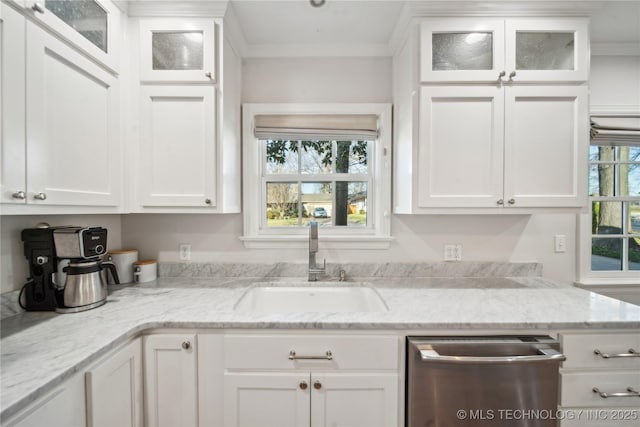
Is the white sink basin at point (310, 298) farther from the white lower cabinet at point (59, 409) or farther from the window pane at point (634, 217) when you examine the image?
the window pane at point (634, 217)

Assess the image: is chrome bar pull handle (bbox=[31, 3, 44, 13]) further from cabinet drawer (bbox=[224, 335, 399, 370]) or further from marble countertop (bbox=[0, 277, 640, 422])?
cabinet drawer (bbox=[224, 335, 399, 370])

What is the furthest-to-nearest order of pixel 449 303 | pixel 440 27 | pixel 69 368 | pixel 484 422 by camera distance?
1. pixel 440 27
2. pixel 449 303
3. pixel 484 422
4. pixel 69 368

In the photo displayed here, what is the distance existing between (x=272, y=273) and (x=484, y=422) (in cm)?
132

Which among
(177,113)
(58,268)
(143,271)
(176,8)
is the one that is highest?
(176,8)

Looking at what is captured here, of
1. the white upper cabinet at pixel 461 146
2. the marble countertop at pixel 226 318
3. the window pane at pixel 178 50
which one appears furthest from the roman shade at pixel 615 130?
the window pane at pixel 178 50

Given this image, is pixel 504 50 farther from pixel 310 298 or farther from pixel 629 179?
pixel 310 298

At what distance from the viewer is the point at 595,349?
118 centimetres

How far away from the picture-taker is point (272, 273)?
1.86 metres

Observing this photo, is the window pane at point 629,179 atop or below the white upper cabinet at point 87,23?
below

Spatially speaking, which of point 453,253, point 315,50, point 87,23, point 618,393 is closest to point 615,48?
point 453,253

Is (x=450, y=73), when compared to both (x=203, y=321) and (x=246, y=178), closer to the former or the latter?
(x=246, y=178)

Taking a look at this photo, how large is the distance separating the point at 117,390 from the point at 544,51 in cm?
257

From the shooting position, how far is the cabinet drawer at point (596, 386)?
1166mm

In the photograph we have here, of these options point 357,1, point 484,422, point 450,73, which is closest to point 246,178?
point 357,1
